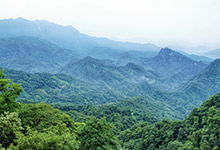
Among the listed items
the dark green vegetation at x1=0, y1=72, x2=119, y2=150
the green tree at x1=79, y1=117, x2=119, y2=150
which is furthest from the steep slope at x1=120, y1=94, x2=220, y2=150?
the dark green vegetation at x1=0, y1=72, x2=119, y2=150

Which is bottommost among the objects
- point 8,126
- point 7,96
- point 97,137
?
point 97,137

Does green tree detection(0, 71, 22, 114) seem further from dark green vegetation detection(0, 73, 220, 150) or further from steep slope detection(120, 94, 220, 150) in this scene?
steep slope detection(120, 94, 220, 150)

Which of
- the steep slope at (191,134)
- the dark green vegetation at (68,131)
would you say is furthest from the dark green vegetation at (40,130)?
the steep slope at (191,134)

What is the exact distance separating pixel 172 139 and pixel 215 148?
809 inches

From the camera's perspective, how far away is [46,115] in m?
34.0

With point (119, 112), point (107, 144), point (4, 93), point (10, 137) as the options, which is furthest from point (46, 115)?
point (119, 112)

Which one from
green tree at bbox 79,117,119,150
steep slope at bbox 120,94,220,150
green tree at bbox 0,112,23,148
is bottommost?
steep slope at bbox 120,94,220,150

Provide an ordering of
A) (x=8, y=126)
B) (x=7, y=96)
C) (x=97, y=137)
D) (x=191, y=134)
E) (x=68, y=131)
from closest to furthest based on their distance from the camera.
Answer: (x=8, y=126)
(x=97, y=137)
(x=68, y=131)
(x=7, y=96)
(x=191, y=134)

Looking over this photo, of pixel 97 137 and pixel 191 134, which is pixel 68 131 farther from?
pixel 191 134

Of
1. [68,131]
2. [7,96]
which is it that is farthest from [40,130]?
[7,96]

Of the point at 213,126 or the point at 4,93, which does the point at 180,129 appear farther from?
the point at 4,93

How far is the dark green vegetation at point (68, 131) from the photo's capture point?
19.8m

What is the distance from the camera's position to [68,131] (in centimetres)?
2891

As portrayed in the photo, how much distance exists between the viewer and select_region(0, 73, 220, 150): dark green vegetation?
1980 cm
